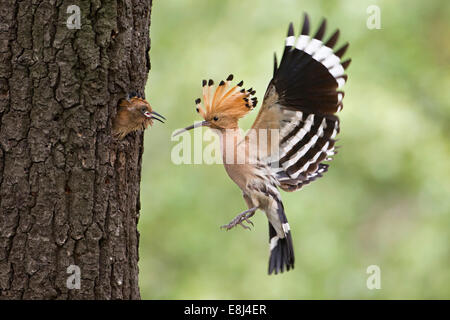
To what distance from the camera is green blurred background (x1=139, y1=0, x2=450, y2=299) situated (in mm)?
4949

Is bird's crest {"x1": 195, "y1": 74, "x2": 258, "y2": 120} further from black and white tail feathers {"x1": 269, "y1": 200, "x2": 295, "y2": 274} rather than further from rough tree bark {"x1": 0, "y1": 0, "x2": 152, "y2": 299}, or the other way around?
black and white tail feathers {"x1": 269, "y1": 200, "x2": 295, "y2": 274}

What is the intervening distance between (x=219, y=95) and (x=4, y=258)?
44.7 inches

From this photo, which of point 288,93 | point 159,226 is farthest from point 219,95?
point 159,226

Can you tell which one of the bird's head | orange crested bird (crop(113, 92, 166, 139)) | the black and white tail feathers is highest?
the bird's head

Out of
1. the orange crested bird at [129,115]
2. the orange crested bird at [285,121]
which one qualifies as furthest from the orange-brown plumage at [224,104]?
the orange crested bird at [129,115]

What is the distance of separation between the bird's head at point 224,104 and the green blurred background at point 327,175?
2.14 metres

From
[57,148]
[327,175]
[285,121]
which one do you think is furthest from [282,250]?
[327,175]

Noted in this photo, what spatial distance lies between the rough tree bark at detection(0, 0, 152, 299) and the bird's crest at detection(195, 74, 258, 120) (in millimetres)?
437

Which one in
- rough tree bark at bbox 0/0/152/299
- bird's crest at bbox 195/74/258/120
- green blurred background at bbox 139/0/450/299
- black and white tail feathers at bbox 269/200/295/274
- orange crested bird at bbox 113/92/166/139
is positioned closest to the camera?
rough tree bark at bbox 0/0/152/299

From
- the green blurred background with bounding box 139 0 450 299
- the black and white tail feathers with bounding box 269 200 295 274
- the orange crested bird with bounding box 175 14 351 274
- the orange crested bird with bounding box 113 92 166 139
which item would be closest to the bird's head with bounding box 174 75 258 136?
the orange crested bird with bounding box 175 14 351 274

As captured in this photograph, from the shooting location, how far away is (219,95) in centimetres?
266

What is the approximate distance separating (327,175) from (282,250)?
90.8 inches

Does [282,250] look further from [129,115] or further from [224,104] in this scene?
[129,115]

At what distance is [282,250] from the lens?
3029 mm
